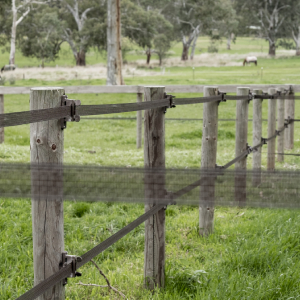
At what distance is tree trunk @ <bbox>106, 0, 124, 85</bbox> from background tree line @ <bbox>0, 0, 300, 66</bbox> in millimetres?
18638

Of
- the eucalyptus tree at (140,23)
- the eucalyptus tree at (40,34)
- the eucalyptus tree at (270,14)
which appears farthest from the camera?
the eucalyptus tree at (270,14)

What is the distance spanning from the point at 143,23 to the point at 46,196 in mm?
41823

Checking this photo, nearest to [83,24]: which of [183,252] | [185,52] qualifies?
[185,52]

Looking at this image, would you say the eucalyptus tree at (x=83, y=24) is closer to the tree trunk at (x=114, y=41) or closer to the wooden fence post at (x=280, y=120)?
the tree trunk at (x=114, y=41)

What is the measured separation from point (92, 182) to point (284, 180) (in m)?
0.99

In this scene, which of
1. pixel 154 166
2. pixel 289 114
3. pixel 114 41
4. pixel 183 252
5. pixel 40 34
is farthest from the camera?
pixel 40 34

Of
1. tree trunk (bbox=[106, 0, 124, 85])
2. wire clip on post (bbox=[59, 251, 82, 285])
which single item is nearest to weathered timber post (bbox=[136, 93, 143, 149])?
wire clip on post (bbox=[59, 251, 82, 285])

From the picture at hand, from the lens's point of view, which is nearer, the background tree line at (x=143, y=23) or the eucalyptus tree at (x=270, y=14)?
the background tree line at (x=143, y=23)

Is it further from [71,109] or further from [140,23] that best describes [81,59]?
[71,109]

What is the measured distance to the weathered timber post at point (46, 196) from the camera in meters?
1.95

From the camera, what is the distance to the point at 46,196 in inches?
78.4

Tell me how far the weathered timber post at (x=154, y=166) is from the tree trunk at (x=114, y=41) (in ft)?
61.9

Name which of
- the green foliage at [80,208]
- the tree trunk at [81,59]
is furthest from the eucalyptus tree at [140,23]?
the green foliage at [80,208]

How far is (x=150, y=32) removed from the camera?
42.5 meters
